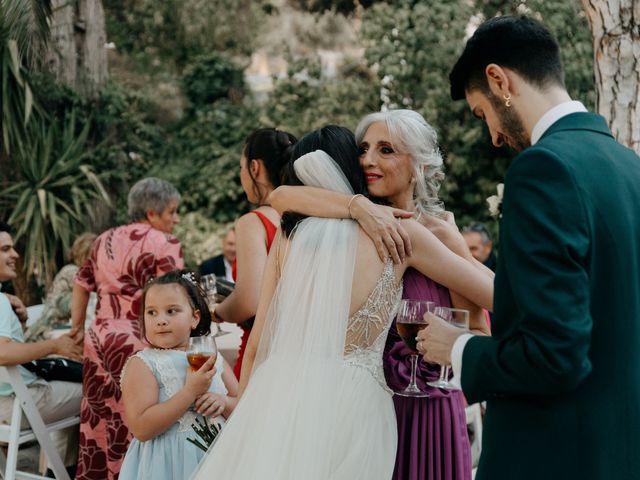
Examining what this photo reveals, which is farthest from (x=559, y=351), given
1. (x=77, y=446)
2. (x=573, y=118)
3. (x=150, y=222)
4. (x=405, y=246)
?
(x=77, y=446)

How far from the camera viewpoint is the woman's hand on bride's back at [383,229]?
2.15 m

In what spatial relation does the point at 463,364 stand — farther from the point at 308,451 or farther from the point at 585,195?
the point at 308,451

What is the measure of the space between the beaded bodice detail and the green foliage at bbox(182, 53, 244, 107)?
10768mm

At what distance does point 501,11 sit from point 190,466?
8517mm

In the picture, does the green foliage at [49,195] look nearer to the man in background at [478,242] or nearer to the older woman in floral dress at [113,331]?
the man in background at [478,242]

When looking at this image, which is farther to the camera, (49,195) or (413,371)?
(49,195)

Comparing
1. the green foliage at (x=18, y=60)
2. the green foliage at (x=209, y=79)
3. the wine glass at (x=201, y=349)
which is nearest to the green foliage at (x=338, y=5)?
the green foliage at (x=209, y=79)

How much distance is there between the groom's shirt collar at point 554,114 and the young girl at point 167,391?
151 cm

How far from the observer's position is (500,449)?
5.23 feet

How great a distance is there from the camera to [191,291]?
304cm

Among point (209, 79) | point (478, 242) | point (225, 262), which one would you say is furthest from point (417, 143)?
point (209, 79)

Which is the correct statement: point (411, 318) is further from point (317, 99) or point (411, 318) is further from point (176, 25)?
point (176, 25)

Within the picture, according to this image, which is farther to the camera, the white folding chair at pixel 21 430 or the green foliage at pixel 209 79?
the green foliage at pixel 209 79

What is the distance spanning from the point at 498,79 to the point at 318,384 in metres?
1.00
